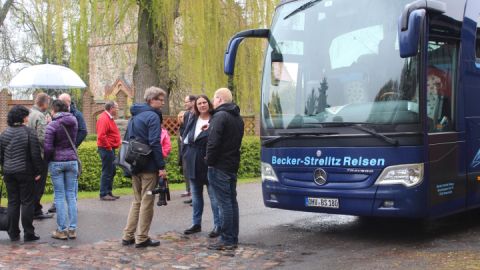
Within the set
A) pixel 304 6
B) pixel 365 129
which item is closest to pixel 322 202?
pixel 365 129

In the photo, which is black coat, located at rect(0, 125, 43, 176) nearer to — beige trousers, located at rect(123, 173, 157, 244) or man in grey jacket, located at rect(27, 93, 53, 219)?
man in grey jacket, located at rect(27, 93, 53, 219)

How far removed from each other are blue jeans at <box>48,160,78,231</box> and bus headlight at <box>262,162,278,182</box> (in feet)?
8.23

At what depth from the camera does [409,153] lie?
23.0 ft

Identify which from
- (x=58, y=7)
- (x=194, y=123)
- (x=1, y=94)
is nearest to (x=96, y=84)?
(x=1, y=94)

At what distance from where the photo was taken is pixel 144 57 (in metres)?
17.9

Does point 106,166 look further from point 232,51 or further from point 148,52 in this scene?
point 148,52

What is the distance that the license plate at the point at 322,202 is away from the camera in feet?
24.5

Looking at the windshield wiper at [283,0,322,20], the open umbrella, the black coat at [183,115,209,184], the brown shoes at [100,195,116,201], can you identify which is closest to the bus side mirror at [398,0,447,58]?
the windshield wiper at [283,0,322,20]

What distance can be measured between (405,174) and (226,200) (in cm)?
212

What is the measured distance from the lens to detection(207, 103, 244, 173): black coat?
23.5ft

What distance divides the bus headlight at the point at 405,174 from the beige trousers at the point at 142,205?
281 centimetres

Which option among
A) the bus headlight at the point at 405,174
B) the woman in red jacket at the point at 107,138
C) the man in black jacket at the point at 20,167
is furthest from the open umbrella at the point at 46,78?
the bus headlight at the point at 405,174

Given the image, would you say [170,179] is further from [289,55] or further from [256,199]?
[289,55]

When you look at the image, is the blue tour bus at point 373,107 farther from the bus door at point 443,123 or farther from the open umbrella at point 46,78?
the open umbrella at point 46,78
